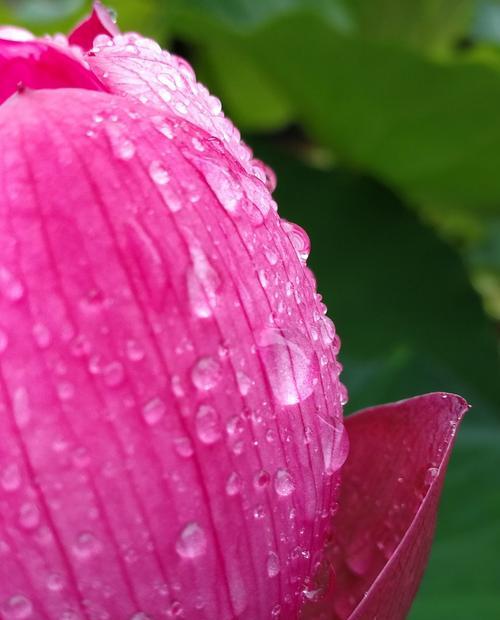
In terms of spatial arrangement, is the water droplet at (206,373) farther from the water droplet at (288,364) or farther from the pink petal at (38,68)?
the pink petal at (38,68)

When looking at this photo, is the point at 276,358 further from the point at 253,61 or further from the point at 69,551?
the point at 253,61

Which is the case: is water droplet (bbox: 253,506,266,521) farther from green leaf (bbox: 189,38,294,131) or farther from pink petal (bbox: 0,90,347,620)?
→ green leaf (bbox: 189,38,294,131)

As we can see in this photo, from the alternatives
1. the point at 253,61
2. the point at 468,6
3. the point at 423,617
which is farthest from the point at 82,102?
the point at 468,6

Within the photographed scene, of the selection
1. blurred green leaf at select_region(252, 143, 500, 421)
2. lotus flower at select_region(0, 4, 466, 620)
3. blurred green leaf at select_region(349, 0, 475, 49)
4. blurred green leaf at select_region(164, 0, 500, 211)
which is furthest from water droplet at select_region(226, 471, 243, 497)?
blurred green leaf at select_region(349, 0, 475, 49)

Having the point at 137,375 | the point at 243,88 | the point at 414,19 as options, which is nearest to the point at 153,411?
the point at 137,375

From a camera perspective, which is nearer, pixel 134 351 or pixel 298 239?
pixel 134 351

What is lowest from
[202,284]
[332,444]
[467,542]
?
[467,542]

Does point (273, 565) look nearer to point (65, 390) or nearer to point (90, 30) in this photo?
point (65, 390)
